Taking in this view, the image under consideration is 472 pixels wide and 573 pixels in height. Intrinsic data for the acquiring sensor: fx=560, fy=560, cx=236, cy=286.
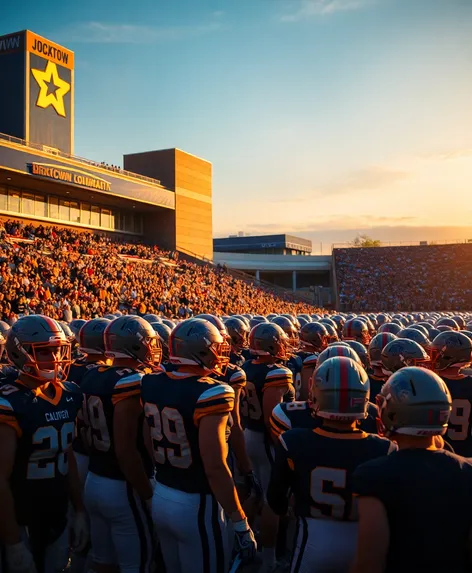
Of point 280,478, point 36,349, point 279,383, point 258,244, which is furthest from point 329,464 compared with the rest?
point 258,244

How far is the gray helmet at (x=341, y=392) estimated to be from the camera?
299 centimetres

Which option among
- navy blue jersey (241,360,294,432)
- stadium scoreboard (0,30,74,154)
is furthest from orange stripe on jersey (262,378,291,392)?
stadium scoreboard (0,30,74,154)

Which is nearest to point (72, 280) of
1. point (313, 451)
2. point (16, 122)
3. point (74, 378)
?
point (16, 122)

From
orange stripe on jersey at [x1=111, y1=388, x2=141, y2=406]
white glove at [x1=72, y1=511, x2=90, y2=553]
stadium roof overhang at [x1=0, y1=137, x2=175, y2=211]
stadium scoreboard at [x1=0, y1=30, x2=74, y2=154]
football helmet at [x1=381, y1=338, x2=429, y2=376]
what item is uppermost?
stadium scoreboard at [x1=0, y1=30, x2=74, y2=154]

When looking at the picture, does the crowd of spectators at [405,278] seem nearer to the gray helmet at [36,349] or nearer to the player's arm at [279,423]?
the player's arm at [279,423]

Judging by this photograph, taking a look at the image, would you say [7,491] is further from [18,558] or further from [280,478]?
[280,478]

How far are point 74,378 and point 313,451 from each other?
11.5ft

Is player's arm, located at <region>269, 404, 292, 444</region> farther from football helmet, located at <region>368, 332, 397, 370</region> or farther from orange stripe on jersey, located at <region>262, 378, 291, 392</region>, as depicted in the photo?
football helmet, located at <region>368, 332, 397, 370</region>

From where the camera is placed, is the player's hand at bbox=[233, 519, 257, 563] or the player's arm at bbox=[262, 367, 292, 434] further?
the player's arm at bbox=[262, 367, 292, 434]

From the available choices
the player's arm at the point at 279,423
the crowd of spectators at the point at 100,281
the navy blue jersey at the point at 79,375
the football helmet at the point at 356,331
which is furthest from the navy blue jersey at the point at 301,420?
the crowd of spectators at the point at 100,281

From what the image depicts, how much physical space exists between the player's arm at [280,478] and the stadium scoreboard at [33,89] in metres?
31.8

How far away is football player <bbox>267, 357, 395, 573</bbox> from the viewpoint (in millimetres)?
2951

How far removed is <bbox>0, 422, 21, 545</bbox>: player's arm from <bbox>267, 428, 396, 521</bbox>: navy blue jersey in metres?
1.66

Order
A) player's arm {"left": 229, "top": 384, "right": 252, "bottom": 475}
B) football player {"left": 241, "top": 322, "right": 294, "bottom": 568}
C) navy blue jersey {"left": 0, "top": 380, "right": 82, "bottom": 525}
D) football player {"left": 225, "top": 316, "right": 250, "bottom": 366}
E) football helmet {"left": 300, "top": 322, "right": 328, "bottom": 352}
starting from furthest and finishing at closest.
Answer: football player {"left": 225, "top": 316, "right": 250, "bottom": 366}
football helmet {"left": 300, "top": 322, "right": 328, "bottom": 352}
football player {"left": 241, "top": 322, "right": 294, "bottom": 568}
player's arm {"left": 229, "top": 384, "right": 252, "bottom": 475}
navy blue jersey {"left": 0, "top": 380, "right": 82, "bottom": 525}
